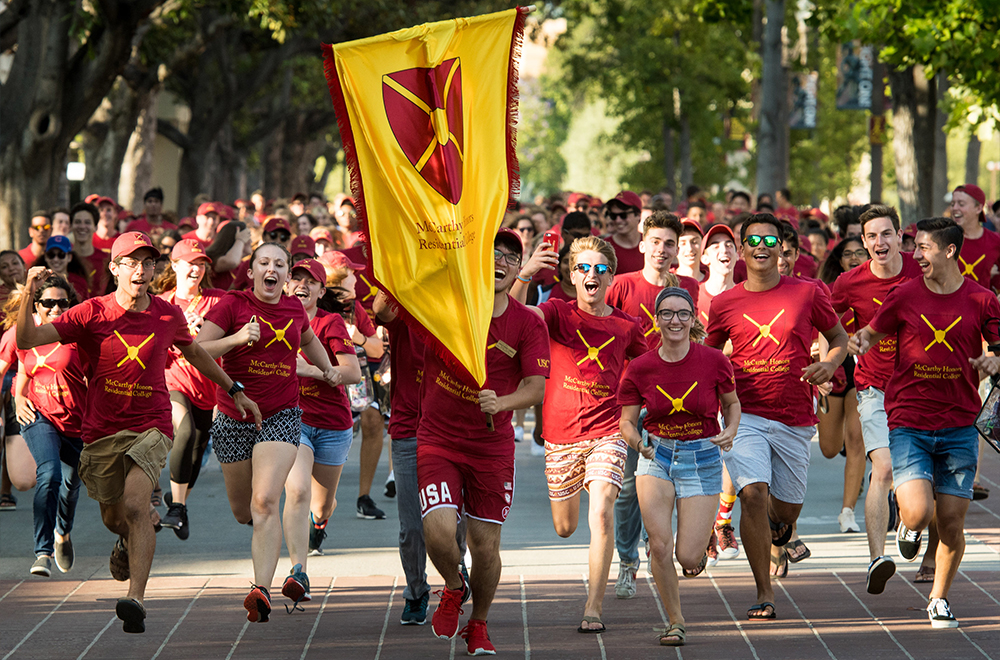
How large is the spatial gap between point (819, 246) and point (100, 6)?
360 inches

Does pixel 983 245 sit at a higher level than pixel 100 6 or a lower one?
lower

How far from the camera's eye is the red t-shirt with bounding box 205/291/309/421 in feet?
24.8

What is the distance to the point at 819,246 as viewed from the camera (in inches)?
594

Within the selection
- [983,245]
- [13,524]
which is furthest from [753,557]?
[13,524]

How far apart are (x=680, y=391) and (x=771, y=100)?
665 inches

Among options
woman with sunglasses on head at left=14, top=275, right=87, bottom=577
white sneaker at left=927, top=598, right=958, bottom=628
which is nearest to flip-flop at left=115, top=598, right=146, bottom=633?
woman with sunglasses on head at left=14, top=275, right=87, bottom=577

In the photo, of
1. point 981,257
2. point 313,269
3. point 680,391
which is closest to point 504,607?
point 680,391

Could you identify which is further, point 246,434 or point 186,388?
point 186,388

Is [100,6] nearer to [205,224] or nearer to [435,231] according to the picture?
→ [205,224]

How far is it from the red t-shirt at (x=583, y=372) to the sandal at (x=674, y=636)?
111 centimetres

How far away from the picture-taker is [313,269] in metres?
8.52

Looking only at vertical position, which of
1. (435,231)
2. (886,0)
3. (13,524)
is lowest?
(13,524)

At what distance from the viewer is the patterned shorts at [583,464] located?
291 inches

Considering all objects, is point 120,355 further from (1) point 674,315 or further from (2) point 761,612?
(2) point 761,612
